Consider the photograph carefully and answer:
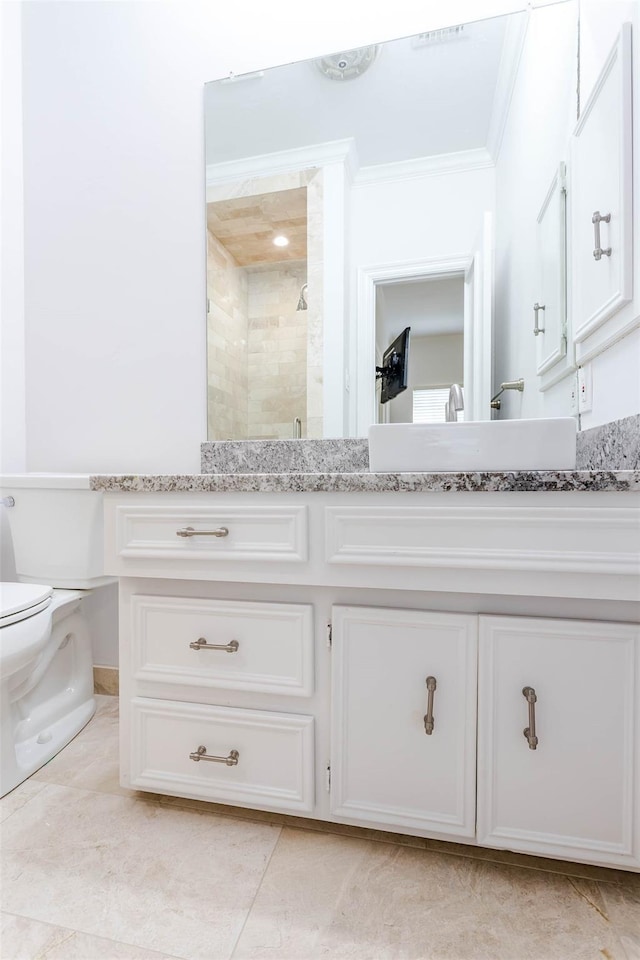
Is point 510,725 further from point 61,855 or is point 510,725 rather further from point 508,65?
point 508,65

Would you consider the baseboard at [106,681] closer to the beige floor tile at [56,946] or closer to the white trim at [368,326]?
the beige floor tile at [56,946]

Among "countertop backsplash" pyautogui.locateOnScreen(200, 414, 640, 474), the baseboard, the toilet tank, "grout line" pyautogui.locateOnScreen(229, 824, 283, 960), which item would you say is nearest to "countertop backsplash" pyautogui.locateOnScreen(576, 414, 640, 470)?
"countertop backsplash" pyautogui.locateOnScreen(200, 414, 640, 474)

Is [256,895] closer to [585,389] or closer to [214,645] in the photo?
[214,645]

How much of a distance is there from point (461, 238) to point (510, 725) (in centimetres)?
128

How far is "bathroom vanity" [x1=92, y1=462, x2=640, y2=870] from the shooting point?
836 mm

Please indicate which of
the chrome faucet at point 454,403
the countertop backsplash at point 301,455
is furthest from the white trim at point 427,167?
the countertop backsplash at point 301,455

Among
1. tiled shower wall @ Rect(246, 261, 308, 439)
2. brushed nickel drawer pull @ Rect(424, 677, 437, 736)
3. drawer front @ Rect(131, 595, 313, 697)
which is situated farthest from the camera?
tiled shower wall @ Rect(246, 261, 308, 439)

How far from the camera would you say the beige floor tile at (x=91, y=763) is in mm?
1251

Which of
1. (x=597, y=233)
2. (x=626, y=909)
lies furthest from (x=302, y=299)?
(x=626, y=909)

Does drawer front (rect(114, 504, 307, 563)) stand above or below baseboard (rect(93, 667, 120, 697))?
above

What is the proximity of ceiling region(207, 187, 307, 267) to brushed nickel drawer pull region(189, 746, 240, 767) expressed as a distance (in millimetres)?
1391

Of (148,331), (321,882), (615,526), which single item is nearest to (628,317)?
(615,526)

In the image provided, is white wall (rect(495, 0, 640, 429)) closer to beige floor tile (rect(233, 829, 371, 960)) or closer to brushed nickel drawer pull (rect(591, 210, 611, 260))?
brushed nickel drawer pull (rect(591, 210, 611, 260))

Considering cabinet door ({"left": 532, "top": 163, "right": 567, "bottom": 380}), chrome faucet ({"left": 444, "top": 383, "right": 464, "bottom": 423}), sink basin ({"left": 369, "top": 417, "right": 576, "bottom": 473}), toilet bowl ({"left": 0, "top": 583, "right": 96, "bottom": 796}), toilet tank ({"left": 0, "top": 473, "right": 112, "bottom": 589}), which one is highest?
cabinet door ({"left": 532, "top": 163, "right": 567, "bottom": 380})
